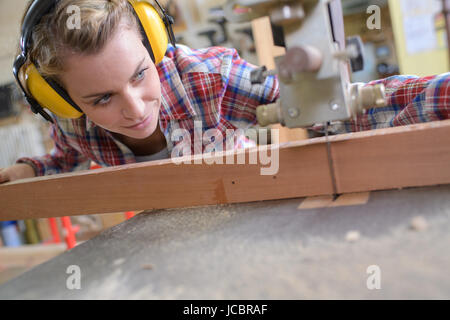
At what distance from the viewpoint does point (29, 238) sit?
12.3 feet

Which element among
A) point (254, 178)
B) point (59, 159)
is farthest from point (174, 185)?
point (59, 159)

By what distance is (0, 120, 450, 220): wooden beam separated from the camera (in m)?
0.67

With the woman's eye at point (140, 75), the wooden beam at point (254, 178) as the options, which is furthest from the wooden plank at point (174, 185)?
the woman's eye at point (140, 75)

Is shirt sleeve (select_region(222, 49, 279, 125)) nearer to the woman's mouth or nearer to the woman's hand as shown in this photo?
the woman's mouth

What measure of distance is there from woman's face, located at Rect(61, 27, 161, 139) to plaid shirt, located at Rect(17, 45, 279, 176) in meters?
0.25

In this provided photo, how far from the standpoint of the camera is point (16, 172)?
50.1 inches

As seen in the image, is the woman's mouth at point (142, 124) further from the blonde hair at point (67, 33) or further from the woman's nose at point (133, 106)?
the blonde hair at point (67, 33)

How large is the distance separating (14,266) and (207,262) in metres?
3.08

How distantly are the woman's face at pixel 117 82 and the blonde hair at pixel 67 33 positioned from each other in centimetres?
2

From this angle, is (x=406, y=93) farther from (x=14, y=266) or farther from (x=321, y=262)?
(x=14, y=266)

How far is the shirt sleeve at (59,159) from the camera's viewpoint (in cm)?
147
